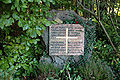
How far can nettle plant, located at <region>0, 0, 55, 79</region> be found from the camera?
2389mm

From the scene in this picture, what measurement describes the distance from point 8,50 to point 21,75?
75 centimetres

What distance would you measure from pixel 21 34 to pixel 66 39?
1.01 m

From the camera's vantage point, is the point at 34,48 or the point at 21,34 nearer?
the point at 21,34

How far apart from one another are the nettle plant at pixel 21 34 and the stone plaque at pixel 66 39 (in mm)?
349

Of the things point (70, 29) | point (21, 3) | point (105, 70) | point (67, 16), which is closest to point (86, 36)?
point (70, 29)

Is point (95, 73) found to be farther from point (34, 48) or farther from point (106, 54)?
point (34, 48)

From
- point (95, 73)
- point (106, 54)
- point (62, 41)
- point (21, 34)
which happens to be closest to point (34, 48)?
point (21, 34)

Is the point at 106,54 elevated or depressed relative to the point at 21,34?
depressed

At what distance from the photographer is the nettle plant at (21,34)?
2.39m

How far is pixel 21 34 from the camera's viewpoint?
3.24 m

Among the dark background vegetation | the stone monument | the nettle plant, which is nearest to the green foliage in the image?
the dark background vegetation

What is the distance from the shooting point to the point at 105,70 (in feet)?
9.76

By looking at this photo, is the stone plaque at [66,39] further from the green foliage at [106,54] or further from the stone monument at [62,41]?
the green foliage at [106,54]

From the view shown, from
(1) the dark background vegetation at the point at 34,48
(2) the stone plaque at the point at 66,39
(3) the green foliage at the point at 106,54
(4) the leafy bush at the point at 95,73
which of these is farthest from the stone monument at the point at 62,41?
(3) the green foliage at the point at 106,54
